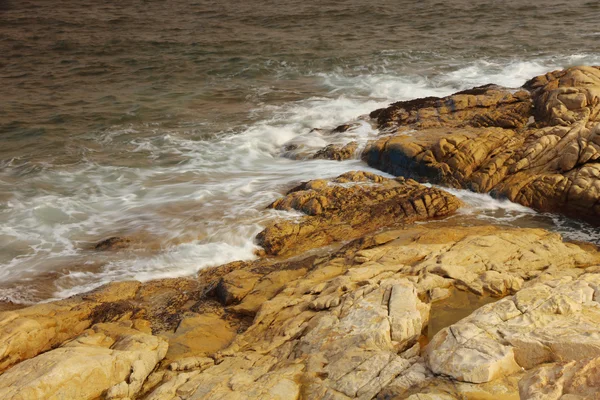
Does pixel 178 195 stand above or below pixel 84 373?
below

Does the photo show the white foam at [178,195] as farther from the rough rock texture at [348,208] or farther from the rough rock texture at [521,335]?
the rough rock texture at [521,335]

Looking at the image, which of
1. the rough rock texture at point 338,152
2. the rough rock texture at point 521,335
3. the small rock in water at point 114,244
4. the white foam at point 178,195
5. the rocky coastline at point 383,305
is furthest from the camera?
the rough rock texture at point 338,152

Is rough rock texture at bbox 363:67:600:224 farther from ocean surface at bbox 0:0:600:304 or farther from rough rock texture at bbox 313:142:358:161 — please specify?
rough rock texture at bbox 313:142:358:161

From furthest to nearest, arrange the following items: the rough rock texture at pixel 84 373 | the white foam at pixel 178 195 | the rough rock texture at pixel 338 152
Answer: the rough rock texture at pixel 338 152 < the white foam at pixel 178 195 < the rough rock texture at pixel 84 373

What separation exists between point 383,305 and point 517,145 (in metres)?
7.74

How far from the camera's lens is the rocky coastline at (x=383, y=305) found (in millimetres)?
5984

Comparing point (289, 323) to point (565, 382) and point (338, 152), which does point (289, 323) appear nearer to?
point (565, 382)

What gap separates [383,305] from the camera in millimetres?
7363

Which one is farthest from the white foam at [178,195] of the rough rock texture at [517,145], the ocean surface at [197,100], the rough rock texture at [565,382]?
the rough rock texture at [565,382]

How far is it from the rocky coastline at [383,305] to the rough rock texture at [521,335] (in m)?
0.02

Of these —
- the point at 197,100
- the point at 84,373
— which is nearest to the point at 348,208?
the point at 84,373

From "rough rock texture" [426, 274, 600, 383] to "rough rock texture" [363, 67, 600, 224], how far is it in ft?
17.5

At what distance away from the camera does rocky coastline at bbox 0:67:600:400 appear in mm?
5984

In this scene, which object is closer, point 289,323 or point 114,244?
point 289,323
